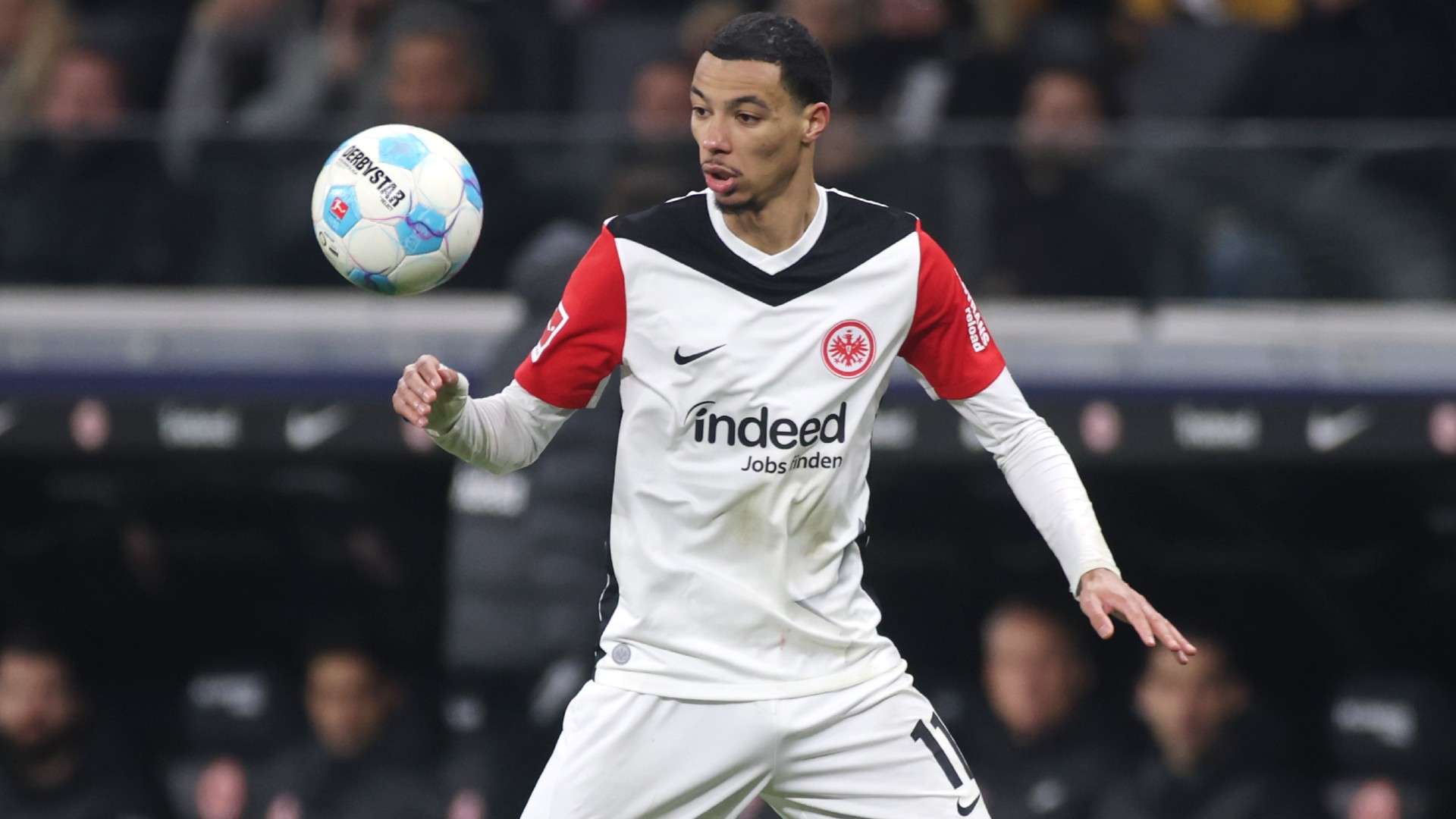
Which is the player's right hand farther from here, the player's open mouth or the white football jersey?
the player's open mouth

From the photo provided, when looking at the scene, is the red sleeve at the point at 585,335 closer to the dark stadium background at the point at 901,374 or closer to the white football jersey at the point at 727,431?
the white football jersey at the point at 727,431

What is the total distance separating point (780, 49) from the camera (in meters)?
4.06

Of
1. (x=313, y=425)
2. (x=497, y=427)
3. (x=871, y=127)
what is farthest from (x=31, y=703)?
(x=497, y=427)

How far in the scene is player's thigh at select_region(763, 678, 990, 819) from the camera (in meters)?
4.10

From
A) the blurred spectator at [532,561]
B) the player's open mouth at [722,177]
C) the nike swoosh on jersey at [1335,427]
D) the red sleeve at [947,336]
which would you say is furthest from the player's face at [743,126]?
the nike swoosh on jersey at [1335,427]

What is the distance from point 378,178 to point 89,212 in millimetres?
Result: 3236

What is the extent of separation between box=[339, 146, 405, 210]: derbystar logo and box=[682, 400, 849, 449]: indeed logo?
70cm

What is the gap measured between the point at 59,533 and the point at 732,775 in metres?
5.44

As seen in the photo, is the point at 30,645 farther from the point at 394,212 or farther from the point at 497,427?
the point at 497,427

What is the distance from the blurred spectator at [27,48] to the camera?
7.95 metres

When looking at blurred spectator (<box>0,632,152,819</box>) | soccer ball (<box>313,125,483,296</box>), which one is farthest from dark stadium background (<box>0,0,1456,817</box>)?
soccer ball (<box>313,125,483,296</box>)

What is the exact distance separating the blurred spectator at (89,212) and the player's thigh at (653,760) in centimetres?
357

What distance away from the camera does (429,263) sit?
427 centimetres

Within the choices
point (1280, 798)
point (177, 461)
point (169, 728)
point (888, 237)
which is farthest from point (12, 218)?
point (1280, 798)
